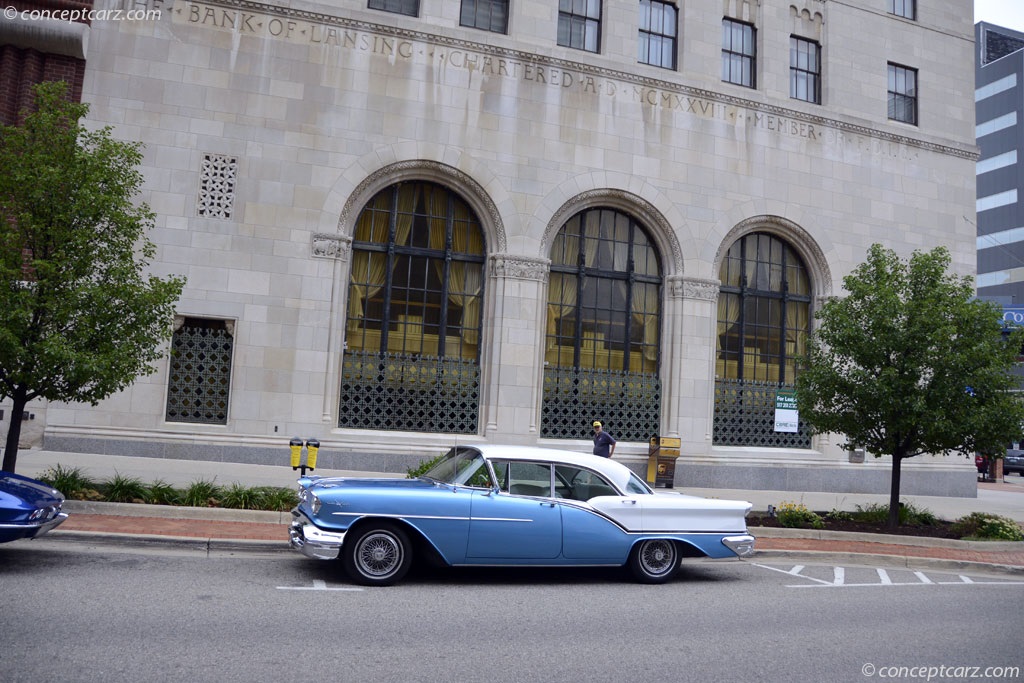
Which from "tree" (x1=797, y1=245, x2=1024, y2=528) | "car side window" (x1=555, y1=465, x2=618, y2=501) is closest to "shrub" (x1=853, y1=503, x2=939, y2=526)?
"tree" (x1=797, y1=245, x2=1024, y2=528)

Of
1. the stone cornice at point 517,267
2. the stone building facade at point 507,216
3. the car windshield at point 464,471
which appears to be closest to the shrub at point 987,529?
the stone building facade at point 507,216

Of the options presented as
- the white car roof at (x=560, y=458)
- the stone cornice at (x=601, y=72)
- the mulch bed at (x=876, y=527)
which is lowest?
the mulch bed at (x=876, y=527)

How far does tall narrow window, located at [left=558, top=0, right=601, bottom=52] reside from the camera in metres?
20.9

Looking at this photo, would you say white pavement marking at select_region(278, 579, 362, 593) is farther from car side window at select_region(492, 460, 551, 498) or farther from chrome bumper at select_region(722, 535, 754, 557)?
chrome bumper at select_region(722, 535, 754, 557)

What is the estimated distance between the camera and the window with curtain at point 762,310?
2197cm

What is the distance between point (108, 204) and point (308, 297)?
20.3 ft

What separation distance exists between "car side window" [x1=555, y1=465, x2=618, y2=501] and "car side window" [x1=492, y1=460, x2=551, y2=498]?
8.5 inches

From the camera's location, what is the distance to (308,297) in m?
18.0

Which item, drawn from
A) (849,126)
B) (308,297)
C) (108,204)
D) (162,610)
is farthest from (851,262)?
(162,610)

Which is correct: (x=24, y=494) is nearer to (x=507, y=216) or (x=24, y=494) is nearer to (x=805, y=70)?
(x=507, y=216)

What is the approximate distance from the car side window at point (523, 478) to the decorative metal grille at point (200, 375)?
10235 mm

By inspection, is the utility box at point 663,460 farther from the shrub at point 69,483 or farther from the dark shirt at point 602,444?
the shrub at point 69,483

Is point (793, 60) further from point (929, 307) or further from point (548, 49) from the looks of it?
point (929, 307)

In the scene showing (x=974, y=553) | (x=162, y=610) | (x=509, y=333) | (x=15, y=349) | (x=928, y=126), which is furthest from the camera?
(x=928, y=126)
